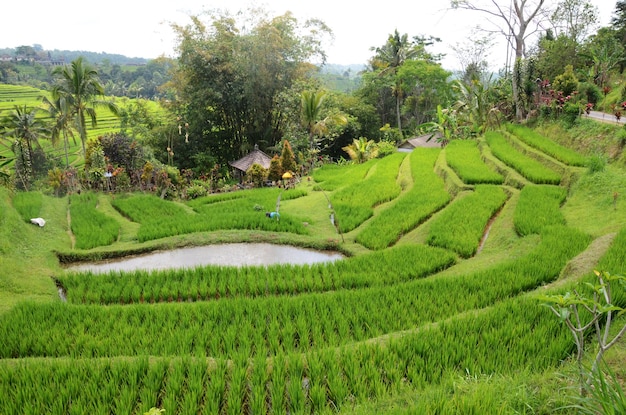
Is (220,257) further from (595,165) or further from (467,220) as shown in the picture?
(595,165)

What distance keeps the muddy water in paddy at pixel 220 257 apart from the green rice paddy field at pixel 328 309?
0.79 ft

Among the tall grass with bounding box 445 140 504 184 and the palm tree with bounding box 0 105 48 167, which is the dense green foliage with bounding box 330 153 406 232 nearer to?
the tall grass with bounding box 445 140 504 184

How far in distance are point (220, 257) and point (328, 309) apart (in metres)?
3.39

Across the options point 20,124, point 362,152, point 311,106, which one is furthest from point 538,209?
point 20,124

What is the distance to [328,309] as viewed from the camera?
15.4 ft

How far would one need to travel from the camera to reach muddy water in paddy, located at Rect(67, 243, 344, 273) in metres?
7.18

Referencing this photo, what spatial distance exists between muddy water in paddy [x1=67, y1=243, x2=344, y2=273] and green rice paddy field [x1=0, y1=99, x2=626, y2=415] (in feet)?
0.79

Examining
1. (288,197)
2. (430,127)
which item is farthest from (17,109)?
(430,127)

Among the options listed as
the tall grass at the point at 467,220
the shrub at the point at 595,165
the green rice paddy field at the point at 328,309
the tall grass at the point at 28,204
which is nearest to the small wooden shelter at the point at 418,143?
the green rice paddy field at the point at 328,309

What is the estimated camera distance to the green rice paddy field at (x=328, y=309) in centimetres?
305

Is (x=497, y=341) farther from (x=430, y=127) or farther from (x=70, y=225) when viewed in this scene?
(x=430, y=127)

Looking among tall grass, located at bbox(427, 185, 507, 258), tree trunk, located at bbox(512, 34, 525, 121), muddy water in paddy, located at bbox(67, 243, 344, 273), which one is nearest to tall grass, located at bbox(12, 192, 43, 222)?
muddy water in paddy, located at bbox(67, 243, 344, 273)

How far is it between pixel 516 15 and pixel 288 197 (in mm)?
10261

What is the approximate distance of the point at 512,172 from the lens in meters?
9.94
